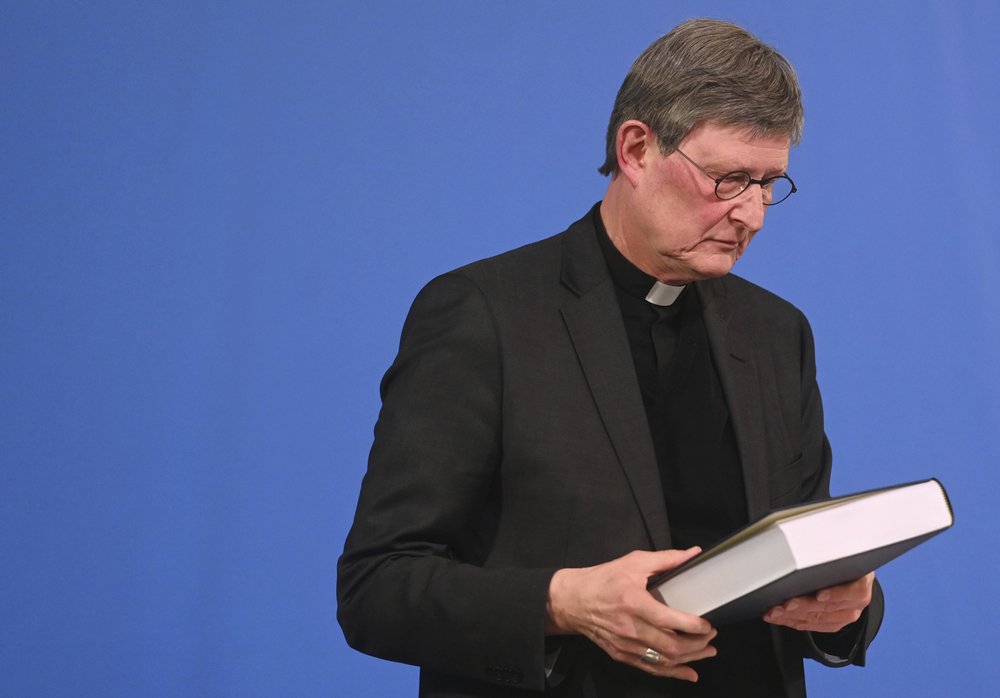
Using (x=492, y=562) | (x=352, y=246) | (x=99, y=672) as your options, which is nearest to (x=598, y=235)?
(x=492, y=562)

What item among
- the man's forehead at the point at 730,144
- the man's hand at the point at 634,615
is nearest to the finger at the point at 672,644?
the man's hand at the point at 634,615

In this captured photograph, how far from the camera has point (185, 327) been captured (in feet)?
7.22

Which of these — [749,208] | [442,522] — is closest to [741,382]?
[749,208]

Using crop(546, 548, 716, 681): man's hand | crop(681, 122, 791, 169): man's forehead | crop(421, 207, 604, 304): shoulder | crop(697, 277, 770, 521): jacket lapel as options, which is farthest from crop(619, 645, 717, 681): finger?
crop(681, 122, 791, 169): man's forehead

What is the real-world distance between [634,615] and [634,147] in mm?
600

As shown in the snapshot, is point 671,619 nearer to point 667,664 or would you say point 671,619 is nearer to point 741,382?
point 667,664

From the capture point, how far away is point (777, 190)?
54.7 inches

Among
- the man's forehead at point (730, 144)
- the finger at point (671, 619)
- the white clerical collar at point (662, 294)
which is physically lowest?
the finger at point (671, 619)

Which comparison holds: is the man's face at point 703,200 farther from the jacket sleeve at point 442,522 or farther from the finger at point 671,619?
the finger at point 671,619

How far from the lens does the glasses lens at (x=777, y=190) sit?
1364 mm

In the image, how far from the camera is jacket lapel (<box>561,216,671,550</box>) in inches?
49.2

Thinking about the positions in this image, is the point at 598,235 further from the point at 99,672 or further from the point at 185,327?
the point at 99,672

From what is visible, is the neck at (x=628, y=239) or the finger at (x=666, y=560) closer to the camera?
the finger at (x=666, y=560)

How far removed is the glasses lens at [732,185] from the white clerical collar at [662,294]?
0.17 meters
